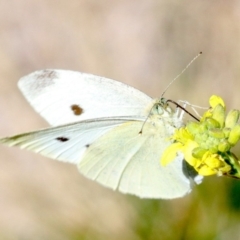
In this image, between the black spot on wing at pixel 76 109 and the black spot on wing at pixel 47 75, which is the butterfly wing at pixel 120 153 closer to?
the black spot on wing at pixel 76 109

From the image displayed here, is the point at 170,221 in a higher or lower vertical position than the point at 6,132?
higher

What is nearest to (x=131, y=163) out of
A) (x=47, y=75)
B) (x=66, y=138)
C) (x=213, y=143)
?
(x=66, y=138)

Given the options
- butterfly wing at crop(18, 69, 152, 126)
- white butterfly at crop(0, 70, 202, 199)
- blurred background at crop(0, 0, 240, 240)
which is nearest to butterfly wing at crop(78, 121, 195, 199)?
white butterfly at crop(0, 70, 202, 199)

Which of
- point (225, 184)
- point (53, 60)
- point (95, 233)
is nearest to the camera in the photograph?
point (225, 184)

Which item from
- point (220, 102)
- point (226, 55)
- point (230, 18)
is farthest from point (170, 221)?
point (230, 18)

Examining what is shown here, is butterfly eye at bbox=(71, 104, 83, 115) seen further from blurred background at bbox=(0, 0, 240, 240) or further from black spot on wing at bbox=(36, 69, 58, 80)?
blurred background at bbox=(0, 0, 240, 240)

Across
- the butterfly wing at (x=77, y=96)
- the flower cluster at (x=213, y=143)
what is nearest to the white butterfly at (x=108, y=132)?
the butterfly wing at (x=77, y=96)

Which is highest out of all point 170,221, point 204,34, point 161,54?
point 204,34

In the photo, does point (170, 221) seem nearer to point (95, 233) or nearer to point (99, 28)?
point (95, 233)
